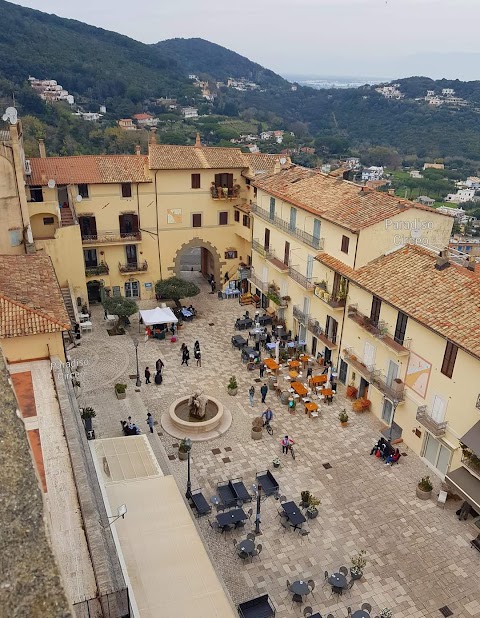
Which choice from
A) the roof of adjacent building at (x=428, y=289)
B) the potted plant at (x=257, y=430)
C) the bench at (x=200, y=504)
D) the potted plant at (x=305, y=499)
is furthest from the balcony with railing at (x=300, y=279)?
the bench at (x=200, y=504)

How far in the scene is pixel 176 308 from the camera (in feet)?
125

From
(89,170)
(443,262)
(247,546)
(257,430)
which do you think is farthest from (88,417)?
(89,170)

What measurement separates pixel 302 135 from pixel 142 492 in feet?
496

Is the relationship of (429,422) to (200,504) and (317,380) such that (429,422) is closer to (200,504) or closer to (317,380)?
(317,380)

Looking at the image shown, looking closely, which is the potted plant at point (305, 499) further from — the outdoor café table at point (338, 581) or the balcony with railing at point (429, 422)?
the balcony with railing at point (429, 422)

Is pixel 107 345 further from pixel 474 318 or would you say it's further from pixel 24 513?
pixel 24 513

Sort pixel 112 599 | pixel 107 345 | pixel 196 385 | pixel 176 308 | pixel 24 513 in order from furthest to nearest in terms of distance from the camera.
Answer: pixel 176 308
pixel 107 345
pixel 196 385
pixel 112 599
pixel 24 513

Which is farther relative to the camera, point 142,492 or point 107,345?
point 107,345

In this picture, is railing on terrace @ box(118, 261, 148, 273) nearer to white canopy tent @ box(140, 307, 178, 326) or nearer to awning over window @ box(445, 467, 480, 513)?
white canopy tent @ box(140, 307, 178, 326)

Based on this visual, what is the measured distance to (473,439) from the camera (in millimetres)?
18750

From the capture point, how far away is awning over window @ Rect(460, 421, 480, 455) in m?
18.4

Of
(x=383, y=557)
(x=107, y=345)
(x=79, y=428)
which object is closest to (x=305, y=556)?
(x=383, y=557)

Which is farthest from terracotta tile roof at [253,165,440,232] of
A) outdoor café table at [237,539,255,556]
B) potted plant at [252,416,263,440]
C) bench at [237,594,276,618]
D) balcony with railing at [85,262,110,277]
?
bench at [237,594,276,618]

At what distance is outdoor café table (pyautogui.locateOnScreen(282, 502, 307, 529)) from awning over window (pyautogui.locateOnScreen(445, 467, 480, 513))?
5.95m
